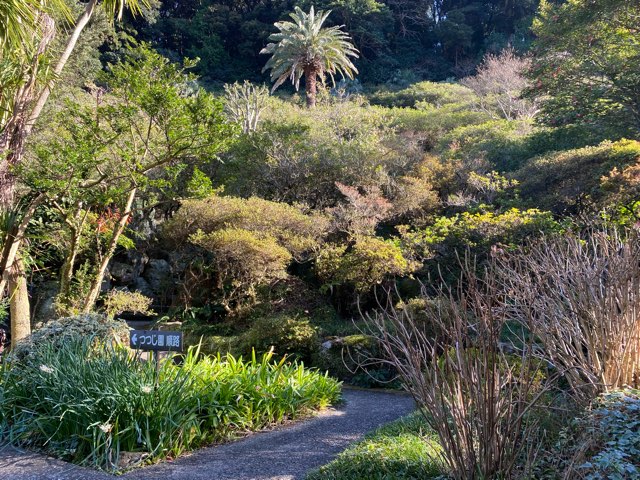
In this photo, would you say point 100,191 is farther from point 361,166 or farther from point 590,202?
point 590,202

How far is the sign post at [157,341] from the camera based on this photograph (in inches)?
221

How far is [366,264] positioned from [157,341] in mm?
7979

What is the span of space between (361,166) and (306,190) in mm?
1746

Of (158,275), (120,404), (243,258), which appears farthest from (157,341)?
(158,275)

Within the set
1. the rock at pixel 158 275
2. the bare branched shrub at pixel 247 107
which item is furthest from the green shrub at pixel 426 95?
the rock at pixel 158 275

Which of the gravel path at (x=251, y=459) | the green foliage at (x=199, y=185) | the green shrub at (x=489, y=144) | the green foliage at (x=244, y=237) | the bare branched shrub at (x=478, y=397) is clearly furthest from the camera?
the green shrub at (x=489, y=144)

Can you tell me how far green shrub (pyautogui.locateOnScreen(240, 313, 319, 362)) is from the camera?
11.5 m

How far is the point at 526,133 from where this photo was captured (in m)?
20.5

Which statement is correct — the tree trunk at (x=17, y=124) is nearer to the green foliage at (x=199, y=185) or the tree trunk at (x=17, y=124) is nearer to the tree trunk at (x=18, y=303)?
the tree trunk at (x=18, y=303)

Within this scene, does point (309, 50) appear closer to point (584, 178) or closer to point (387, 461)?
point (584, 178)

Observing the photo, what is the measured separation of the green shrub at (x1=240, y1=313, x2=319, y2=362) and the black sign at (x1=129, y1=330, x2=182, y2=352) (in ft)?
19.0

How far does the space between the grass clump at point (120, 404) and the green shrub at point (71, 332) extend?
0.15 m

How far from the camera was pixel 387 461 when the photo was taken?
4.46 metres

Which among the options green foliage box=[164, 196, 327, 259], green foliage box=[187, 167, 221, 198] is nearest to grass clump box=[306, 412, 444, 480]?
green foliage box=[187, 167, 221, 198]
